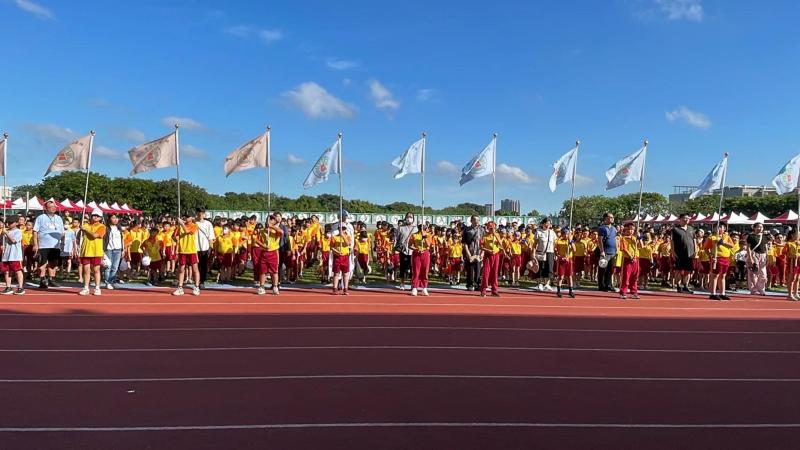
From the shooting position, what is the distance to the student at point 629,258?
13.5 metres

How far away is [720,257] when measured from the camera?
13.7m

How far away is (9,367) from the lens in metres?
6.57

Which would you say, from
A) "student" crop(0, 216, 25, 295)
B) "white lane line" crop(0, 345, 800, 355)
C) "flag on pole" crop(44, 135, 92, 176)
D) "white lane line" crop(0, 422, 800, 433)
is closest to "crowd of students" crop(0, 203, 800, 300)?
"student" crop(0, 216, 25, 295)

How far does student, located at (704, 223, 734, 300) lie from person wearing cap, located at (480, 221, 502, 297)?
16.7ft

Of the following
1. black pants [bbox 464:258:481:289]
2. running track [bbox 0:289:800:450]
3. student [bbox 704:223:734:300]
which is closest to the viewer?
running track [bbox 0:289:800:450]

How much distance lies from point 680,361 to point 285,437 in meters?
5.20

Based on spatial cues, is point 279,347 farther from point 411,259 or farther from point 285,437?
point 411,259

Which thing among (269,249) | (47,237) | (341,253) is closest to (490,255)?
(341,253)

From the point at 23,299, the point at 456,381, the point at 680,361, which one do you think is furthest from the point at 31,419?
the point at 23,299

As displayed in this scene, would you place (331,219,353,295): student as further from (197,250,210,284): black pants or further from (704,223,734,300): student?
(704,223,734,300): student

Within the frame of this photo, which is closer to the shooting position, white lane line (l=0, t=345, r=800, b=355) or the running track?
the running track

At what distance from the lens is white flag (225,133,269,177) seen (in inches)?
626

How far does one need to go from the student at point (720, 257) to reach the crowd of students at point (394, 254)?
0.03 m

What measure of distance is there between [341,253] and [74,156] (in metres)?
7.19
